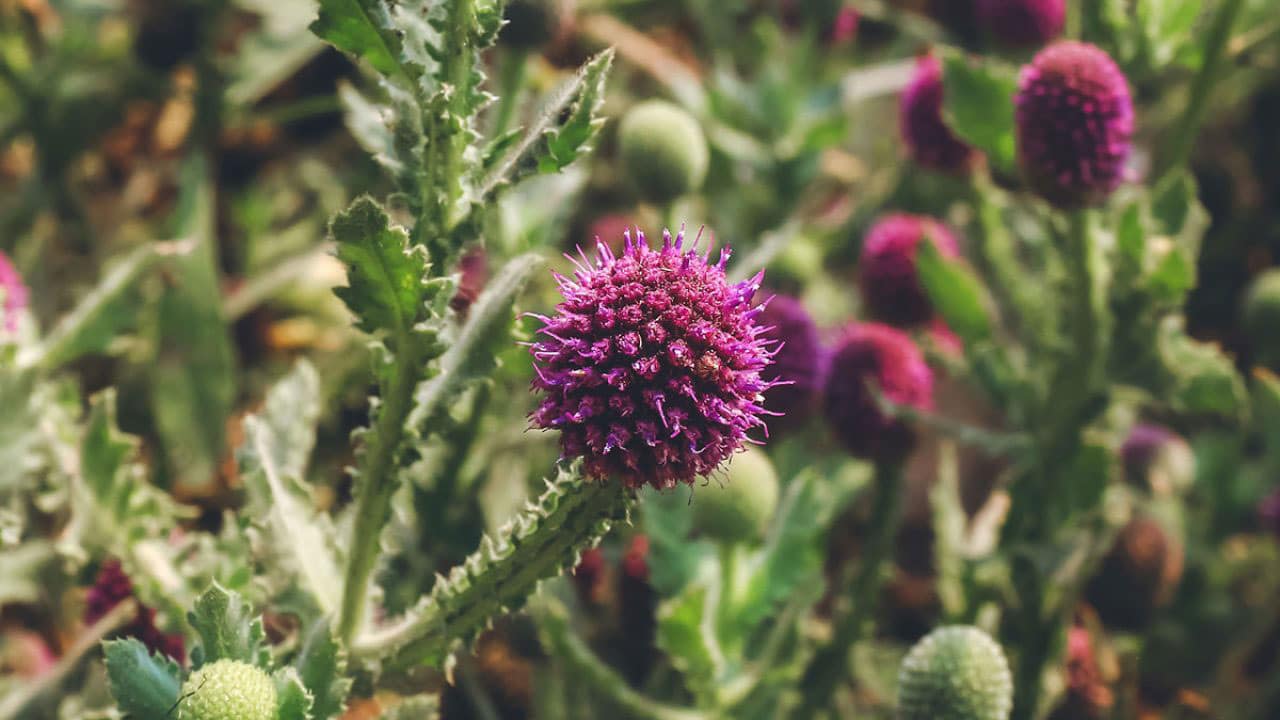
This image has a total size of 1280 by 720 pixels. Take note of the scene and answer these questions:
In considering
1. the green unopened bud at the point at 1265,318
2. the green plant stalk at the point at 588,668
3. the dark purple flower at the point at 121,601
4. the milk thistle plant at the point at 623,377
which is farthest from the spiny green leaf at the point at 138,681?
the green unopened bud at the point at 1265,318

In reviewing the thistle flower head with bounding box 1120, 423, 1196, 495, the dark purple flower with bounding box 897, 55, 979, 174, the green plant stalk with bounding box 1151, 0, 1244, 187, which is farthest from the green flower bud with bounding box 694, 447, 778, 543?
the thistle flower head with bounding box 1120, 423, 1196, 495

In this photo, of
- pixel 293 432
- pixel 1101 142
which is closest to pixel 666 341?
pixel 293 432

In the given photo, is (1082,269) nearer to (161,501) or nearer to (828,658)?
(828,658)

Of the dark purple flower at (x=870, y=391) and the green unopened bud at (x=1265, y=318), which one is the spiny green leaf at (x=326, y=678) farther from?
the green unopened bud at (x=1265, y=318)

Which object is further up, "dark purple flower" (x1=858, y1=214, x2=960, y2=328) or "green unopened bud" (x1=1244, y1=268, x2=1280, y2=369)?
"dark purple flower" (x1=858, y1=214, x2=960, y2=328)

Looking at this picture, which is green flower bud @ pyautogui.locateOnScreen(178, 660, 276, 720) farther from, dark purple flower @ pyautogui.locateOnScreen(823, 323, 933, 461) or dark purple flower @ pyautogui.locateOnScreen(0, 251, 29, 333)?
dark purple flower @ pyautogui.locateOnScreen(823, 323, 933, 461)
